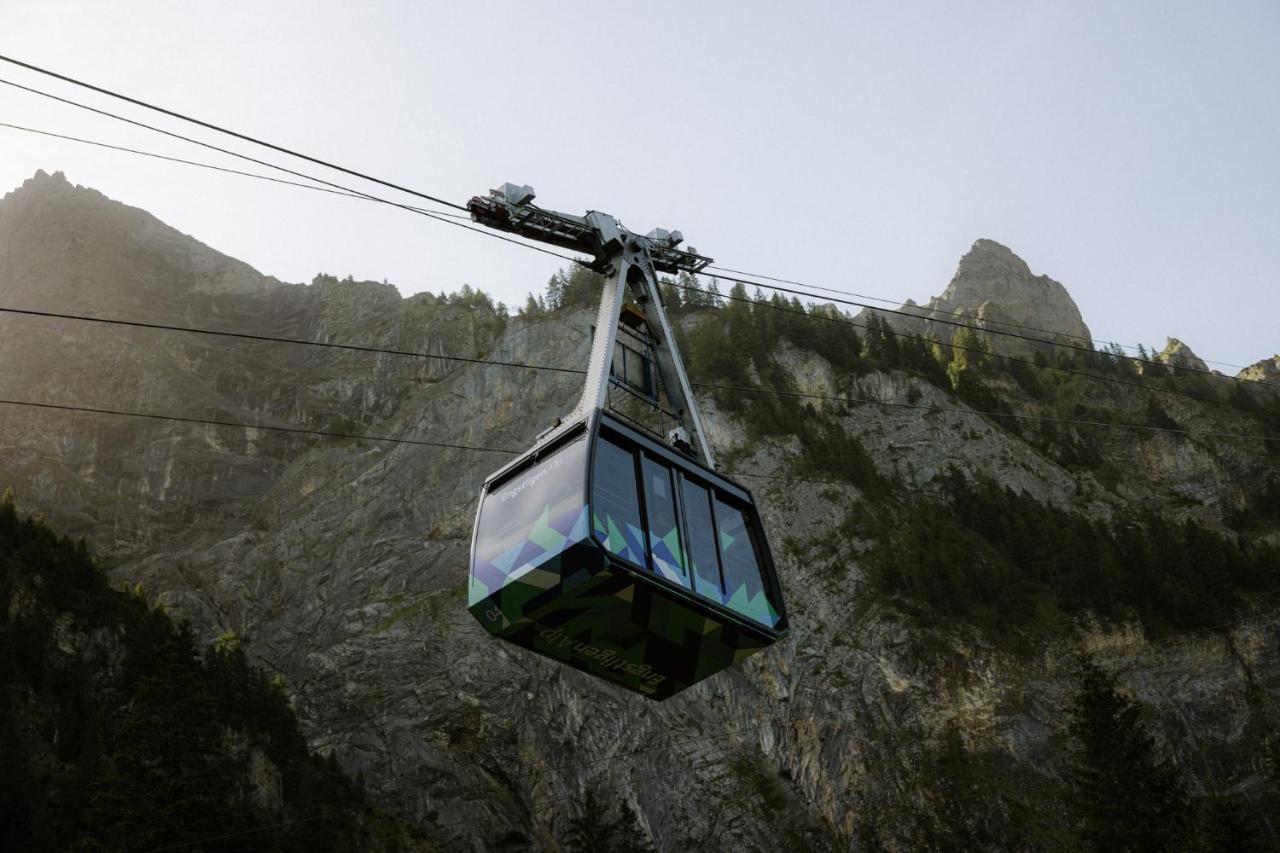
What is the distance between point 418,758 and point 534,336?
146 ft

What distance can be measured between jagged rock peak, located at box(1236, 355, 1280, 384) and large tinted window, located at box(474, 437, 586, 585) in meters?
126

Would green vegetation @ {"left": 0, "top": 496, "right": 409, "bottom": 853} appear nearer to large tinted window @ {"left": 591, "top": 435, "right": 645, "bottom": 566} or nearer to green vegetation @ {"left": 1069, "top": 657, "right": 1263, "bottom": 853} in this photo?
large tinted window @ {"left": 591, "top": 435, "right": 645, "bottom": 566}

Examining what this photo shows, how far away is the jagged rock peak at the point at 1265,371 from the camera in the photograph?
125 m

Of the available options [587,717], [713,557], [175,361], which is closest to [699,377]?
[587,717]

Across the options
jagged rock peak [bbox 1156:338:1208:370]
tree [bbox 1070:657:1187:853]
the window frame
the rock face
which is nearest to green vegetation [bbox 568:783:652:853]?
tree [bbox 1070:657:1187:853]

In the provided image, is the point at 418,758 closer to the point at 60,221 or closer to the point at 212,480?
the point at 212,480

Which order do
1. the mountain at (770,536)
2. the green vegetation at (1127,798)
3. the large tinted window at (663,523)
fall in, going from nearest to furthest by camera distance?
the large tinted window at (663,523) < the green vegetation at (1127,798) < the mountain at (770,536)

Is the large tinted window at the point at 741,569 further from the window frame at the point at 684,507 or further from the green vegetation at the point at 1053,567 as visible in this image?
the green vegetation at the point at 1053,567

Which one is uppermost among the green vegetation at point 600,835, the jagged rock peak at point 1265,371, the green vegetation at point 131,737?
the jagged rock peak at point 1265,371

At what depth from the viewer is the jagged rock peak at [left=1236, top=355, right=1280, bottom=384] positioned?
4921 inches

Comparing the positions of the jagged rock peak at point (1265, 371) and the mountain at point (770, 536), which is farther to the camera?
the jagged rock peak at point (1265, 371)

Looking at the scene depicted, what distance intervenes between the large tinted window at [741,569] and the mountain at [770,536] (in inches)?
1030

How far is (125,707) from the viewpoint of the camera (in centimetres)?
4838

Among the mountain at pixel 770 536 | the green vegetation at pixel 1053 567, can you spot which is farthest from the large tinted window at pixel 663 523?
the green vegetation at pixel 1053 567
